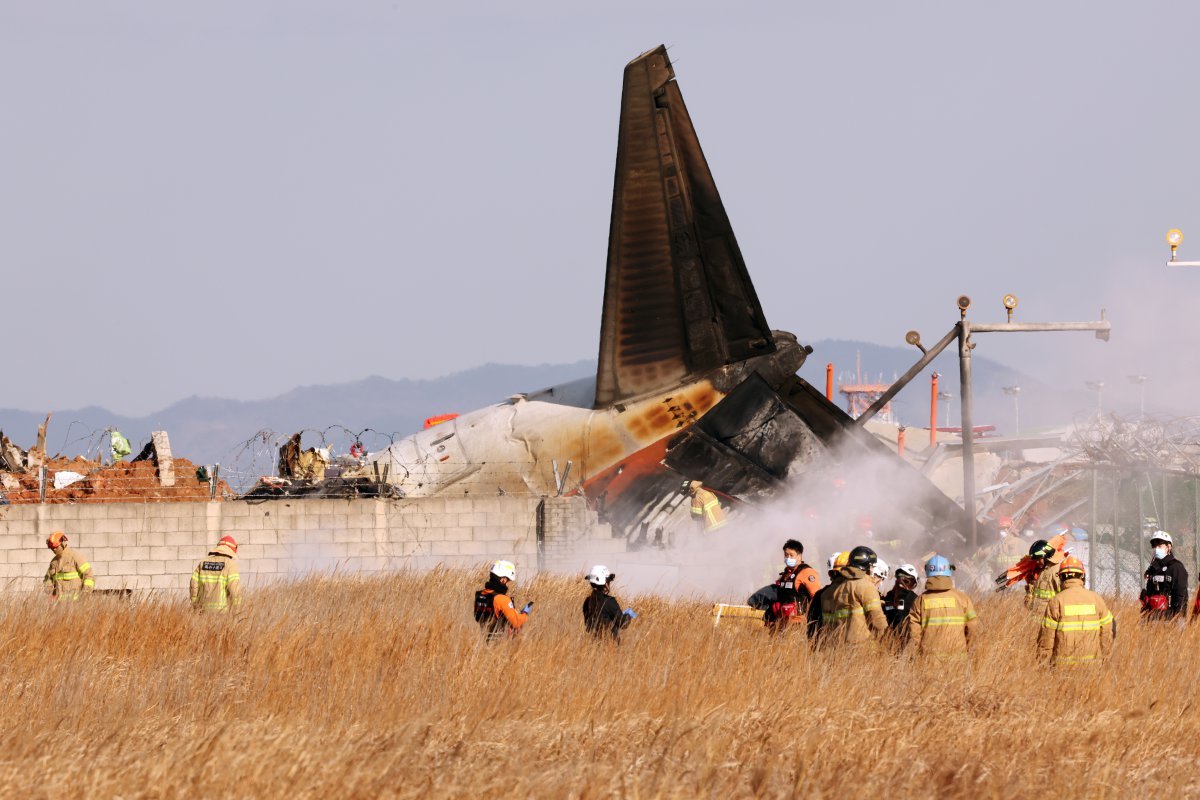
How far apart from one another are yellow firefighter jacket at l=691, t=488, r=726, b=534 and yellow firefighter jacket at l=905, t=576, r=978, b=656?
1203 cm

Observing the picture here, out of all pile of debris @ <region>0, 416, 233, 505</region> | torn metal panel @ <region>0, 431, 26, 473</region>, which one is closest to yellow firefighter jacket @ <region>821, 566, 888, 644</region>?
pile of debris @ <region>0, 416, 233, 505</region>

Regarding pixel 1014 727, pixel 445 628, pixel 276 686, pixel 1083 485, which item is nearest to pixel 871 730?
pixel 1014 727

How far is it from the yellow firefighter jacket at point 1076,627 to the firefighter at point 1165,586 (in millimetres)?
4408

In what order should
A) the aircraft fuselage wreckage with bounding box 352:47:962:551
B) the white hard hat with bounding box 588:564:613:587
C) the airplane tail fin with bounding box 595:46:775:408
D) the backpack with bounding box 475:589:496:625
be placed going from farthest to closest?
the aircraft fuselage wreckage with bounding box 352:47:962:551, the airplane tail fin with bounding box 595:46:775:408, the backpack with bounding box 475:589:496:625, the white hard hat with bounding box 588:564:613:587

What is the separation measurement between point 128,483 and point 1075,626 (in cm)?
2096

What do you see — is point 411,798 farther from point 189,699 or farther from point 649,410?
point 649,410

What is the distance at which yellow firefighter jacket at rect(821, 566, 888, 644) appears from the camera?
46.9ft

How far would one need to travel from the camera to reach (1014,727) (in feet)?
37.4

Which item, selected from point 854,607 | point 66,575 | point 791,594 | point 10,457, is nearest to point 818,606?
point 854,607

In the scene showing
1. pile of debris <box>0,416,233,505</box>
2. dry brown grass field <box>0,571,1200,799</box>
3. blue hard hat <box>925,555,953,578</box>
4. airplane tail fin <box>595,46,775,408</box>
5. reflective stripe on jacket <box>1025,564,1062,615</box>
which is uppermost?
airplane tail fin <box>595,46,775,408</box>

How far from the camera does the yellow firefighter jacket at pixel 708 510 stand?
25.9 meters

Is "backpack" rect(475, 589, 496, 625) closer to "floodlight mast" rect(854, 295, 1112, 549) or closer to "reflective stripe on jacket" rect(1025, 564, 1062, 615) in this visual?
"reflective stripe on jacket" rect(1025, 564, 1062, 615)

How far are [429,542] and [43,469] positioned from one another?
272 inches

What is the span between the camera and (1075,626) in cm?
1358
